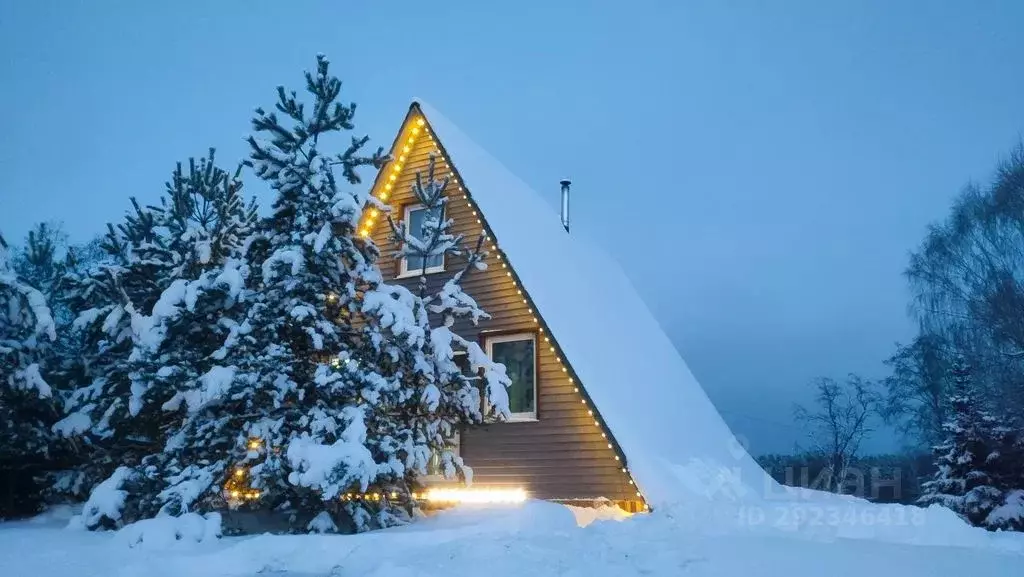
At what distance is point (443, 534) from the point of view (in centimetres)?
795

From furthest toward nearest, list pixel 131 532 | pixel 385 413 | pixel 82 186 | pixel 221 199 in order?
pixel 82 186 < pixel 221 199 < pixel 385 413 < pixel 131 532

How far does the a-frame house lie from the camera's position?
38.3ft

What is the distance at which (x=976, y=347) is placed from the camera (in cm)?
1911

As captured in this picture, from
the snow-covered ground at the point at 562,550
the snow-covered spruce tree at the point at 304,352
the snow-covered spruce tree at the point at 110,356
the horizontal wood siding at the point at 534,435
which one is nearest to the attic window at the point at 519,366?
the horizontal wood siding at the point at 534,435

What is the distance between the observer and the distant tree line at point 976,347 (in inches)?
711

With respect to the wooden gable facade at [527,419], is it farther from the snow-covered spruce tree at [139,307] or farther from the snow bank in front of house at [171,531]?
the snow bank in front of house at [171,531]

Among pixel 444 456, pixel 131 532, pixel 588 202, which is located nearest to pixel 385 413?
pixel 444 456

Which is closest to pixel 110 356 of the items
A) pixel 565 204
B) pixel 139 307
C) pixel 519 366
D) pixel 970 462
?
pixel 139 307

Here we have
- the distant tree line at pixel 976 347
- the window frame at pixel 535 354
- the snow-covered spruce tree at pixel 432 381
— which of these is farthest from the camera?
the distant tree line at pixel 976 347

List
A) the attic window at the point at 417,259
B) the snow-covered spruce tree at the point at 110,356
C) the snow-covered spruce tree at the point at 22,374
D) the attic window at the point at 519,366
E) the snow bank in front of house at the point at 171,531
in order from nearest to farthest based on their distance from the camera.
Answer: the snow bank in front of house at the point at 171,531, the snow-covered spruce tree at the point at 22,374, the snow-covered spruce tree at the point at 110,356, the attic window at the point at 519,366, the attic window at the point at 417,259

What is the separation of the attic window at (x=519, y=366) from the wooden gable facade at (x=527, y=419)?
0.27 ft

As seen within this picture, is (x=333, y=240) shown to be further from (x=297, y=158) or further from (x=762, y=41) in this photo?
(x=762, y=41)

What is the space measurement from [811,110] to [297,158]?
78472 millimetres

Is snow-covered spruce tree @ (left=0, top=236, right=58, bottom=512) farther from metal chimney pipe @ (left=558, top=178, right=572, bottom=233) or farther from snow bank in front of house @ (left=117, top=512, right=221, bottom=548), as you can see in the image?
metal chimney pipe @ (left=558, top=178, right=572, bottom=233)
